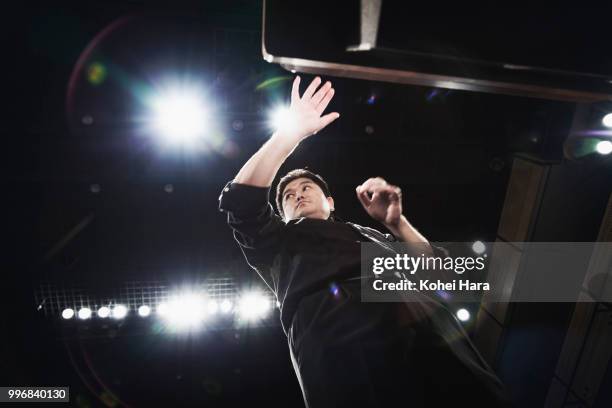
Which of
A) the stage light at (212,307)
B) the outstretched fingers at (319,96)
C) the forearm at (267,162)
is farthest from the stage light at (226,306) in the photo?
the outstretched fingers at (319,96)

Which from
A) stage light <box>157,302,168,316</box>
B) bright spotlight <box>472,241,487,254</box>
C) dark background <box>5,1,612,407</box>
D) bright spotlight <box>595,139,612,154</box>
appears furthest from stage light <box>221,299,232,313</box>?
bright spotlight <box>595,139,612,154</box>

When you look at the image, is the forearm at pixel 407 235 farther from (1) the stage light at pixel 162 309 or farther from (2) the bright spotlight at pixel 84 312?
(2) the bright spotlight at pixel 84 312

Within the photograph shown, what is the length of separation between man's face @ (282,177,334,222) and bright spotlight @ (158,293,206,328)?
2.48m

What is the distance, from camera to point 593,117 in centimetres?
325

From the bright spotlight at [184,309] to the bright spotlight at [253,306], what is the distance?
50 centimetres

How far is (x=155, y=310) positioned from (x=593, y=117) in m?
5.47

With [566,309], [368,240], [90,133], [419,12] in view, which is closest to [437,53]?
[419,12]

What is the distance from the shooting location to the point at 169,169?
351cm

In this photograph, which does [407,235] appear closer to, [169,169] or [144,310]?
[169,169]

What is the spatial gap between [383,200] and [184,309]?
10.9 feet

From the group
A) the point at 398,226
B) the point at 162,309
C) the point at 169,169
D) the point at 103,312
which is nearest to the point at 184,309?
the point at 162,309

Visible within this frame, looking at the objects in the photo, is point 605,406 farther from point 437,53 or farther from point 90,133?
point 90,133

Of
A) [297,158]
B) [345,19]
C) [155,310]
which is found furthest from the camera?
[155,310]

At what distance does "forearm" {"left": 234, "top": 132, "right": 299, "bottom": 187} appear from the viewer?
180 centimetres
